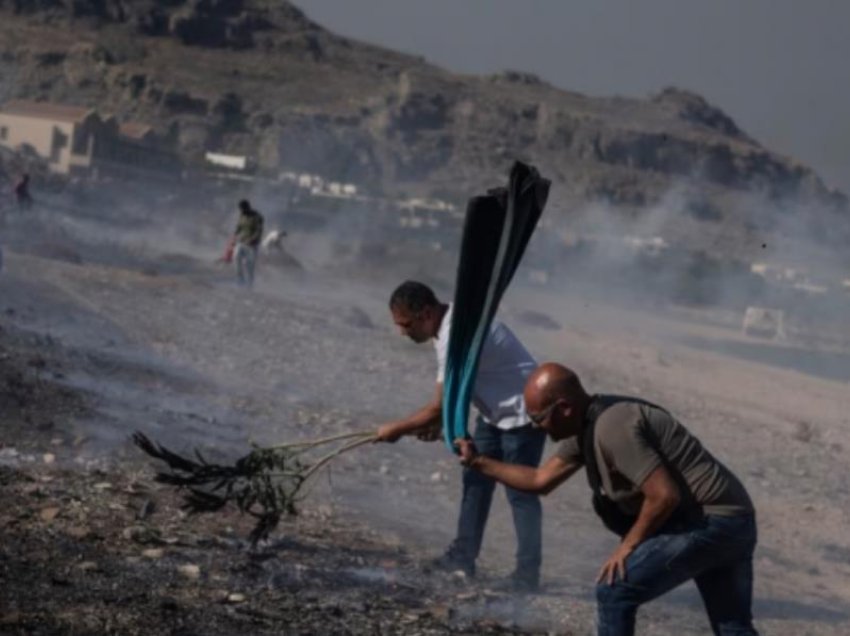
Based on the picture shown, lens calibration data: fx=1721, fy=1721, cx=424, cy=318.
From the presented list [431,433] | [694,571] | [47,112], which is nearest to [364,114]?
[47,112]

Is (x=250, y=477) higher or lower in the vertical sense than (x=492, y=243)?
lower

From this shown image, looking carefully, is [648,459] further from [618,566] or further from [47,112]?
[47,112]

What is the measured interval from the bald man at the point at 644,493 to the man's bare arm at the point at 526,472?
12 millimetres

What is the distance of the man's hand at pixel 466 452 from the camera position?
21.2 feet

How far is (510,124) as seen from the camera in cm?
10225

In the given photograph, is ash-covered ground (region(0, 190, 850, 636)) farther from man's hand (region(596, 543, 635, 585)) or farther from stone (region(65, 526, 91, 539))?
man's hand (region(596, 543, 635, 585))

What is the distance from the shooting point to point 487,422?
8391 millimetres

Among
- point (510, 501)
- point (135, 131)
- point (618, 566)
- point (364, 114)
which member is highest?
point (364, 114)

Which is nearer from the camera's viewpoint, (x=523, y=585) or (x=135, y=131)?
(x=523, y=585)

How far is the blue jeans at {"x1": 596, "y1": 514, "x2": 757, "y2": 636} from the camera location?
582 cm

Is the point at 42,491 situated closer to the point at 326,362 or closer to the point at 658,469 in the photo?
the point at 658,469

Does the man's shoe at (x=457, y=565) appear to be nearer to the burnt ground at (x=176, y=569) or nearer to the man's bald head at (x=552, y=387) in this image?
the burnt ground at (x=176, y=569)

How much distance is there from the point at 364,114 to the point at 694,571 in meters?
90.8

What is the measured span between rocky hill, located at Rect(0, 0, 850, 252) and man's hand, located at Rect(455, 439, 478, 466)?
219 feet
